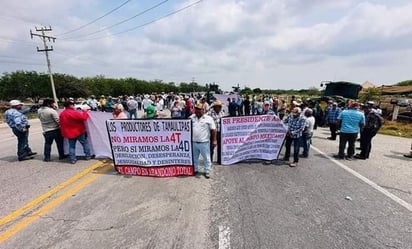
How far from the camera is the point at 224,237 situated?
11.6 ft

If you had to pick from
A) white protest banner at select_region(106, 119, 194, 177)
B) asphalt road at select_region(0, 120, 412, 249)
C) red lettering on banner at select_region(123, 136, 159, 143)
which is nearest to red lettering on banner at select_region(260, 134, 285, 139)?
asphalt road at select_region(0, 120, 412, 249)

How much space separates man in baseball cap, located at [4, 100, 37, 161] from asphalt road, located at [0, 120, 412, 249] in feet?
2.79

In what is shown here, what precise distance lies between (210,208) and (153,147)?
247 centimetres

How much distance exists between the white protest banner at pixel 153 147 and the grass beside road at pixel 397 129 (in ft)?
45.3

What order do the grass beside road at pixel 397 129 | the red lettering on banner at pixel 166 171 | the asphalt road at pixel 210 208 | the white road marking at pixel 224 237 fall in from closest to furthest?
the white road marking at pixel 224 237, the asphalt road at pixel 210 208, the red lettering on banner at pixel 166 171, the grass beside road at pixel 397 129

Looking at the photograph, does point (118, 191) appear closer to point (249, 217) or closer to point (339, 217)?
point (249, 217)

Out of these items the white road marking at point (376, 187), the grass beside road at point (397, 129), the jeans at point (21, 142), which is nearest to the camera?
the white road marking at point (376, 187)

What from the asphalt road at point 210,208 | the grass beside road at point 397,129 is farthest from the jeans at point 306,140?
the grass beside road at point 397,129

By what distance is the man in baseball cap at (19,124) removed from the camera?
24.6 ft

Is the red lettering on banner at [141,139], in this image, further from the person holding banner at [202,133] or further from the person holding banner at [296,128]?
the person holding banner at [296,128]

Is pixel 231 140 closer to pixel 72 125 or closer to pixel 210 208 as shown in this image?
pixel 210 208

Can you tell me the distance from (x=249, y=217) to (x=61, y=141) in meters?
6.11

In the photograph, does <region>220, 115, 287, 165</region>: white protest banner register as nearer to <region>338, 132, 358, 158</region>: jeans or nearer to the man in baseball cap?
<region>338, 132, 358, 158</region>: jeans

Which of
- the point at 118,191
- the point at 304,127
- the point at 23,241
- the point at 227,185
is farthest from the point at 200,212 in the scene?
the point at 304,127
